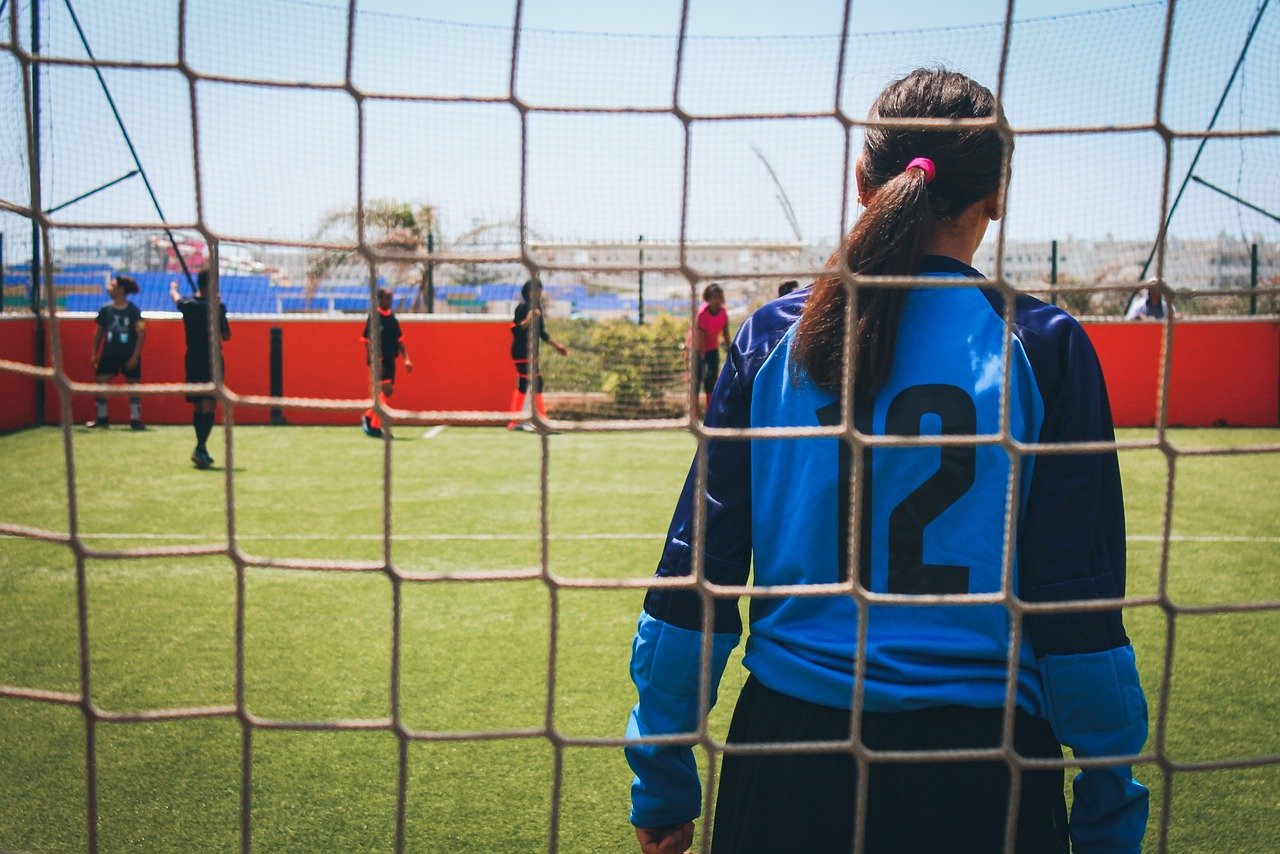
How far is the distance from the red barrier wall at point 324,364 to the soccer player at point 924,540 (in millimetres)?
10061

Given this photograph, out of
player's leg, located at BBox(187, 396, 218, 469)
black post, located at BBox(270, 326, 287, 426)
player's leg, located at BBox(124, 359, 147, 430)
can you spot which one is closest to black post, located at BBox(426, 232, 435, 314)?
black post, located at BBox(270, 326, 287, 426)

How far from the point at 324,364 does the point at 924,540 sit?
34.9ft

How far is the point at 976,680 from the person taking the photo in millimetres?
1307

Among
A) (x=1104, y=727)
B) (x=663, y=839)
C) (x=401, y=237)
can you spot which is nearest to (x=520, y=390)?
(x=401, y=237)

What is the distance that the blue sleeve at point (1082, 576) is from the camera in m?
1.27

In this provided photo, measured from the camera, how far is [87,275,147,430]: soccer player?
30.2 ft

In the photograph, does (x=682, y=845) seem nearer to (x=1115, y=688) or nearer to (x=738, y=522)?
(x=738, y=522)

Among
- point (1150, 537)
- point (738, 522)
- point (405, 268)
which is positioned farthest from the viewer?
point (405, 268)

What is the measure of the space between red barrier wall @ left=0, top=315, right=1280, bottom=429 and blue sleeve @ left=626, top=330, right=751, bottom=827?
9.80 metres

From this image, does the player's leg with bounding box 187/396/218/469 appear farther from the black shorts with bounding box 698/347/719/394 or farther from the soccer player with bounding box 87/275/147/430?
the black shorts with bounding box 698/347/719/394

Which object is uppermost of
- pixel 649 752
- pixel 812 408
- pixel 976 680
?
pixel 812 408

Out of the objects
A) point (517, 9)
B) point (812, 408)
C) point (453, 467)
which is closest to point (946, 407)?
point (812, 408)

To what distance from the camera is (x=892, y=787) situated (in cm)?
134

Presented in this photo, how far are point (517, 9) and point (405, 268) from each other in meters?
10.8
